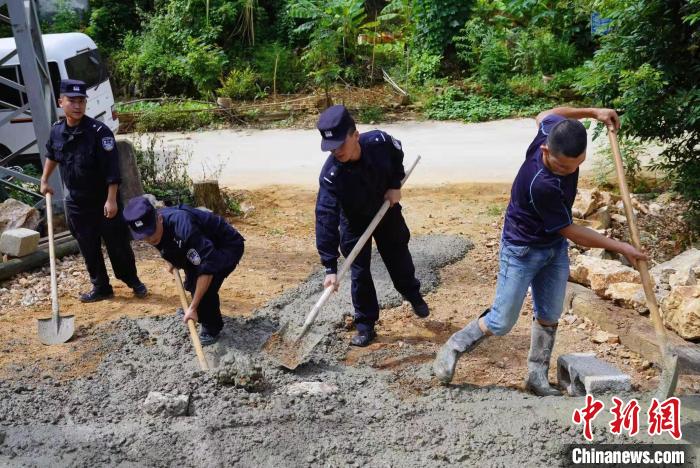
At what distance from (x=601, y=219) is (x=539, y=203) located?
3.84 metres

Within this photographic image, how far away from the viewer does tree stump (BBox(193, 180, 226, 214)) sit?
8.38 m

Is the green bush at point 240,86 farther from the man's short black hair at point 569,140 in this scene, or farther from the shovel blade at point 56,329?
the man's short black hair at point 569,140

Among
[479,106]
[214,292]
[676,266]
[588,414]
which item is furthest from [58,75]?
[588,414]

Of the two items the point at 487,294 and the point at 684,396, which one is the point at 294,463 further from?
the point at 487,294

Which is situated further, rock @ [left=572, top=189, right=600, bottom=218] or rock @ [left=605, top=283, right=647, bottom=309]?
rock @ [left=572, top=189, right=600, bottom=218]

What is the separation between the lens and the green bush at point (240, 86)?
16.2 meters

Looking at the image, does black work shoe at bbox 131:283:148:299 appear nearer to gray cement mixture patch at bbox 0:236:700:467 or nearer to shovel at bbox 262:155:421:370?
gray cement mixture patch at bbox 0:236:700:467

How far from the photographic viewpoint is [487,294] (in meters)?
5.88

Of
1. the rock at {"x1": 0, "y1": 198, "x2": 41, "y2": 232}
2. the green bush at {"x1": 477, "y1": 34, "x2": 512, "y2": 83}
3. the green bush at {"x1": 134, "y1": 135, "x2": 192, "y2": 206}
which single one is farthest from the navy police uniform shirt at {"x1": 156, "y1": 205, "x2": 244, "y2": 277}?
the green bush at {"x1": 477, "y1": 34, "x2": 512, "y2": 83}

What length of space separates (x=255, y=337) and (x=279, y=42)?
1421 centimetres

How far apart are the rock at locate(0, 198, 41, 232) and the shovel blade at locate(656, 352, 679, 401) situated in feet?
20.4

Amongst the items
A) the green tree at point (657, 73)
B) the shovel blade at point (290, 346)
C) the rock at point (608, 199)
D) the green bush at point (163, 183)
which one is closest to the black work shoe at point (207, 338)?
the shovel blade at point (290, 346)

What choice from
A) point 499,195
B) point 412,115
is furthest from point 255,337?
point 412,115

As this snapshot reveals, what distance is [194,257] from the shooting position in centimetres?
455
